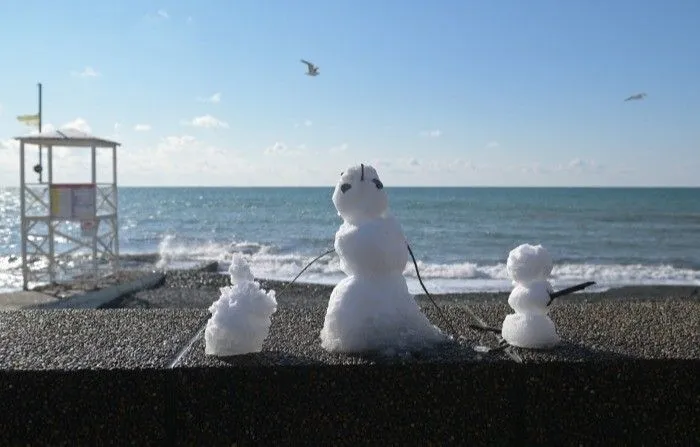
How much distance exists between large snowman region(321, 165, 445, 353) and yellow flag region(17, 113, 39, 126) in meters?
9.85

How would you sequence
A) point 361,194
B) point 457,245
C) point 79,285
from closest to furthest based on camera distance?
1. point 361,194
2. point 79,285
3. point 457,245

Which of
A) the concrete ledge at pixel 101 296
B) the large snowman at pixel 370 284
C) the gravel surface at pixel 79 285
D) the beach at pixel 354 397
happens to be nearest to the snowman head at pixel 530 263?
the beach at pixel 354 397

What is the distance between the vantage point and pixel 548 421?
382 centimetres

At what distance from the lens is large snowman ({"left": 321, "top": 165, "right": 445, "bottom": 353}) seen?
4.14 meters

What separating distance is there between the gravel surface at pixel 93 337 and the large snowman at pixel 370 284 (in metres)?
1.25

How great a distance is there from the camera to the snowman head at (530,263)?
450 centimetres

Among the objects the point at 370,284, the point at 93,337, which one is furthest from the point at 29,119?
the point at 370,284

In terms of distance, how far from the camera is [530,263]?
451cm

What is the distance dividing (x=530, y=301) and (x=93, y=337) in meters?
3.47

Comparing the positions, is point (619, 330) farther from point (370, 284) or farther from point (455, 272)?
point (455, 272)

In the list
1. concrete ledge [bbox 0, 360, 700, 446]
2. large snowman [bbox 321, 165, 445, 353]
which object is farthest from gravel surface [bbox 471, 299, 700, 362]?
large snowman [bbox 321, 165, 445, 353]

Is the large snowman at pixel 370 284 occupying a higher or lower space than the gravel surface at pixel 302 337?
higher

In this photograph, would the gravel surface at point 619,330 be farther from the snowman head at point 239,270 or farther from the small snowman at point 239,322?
the snowman head at point 239,270

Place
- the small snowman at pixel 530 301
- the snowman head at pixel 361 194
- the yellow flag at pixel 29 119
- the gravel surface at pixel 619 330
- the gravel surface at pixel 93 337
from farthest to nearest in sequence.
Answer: the yellow flag at pixel 29 119 → the snowman head at pixel 361 194 → the small snowman at pixel 530 301 → the gravel surface at pixel 619 330 → the gravel surface at pixel 93 337
